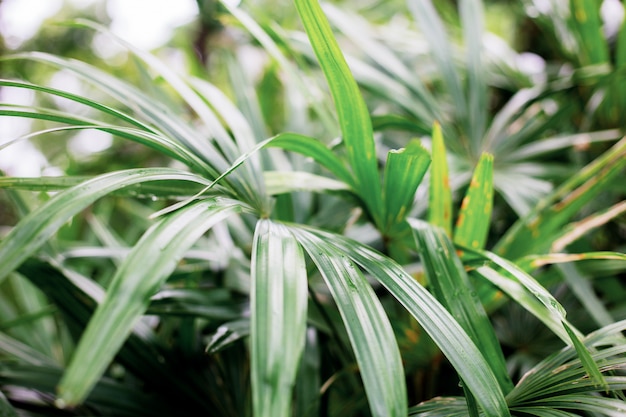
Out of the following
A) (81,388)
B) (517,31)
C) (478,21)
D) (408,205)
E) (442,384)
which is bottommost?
(81,388)

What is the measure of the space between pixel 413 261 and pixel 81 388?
641 mm

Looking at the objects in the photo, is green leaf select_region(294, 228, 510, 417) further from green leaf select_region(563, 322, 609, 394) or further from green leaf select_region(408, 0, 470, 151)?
green leaf select_region(408, 0, 470, 151)

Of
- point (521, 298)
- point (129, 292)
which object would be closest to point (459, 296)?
point (521, 298)

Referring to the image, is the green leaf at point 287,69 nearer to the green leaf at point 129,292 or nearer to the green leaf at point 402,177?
the green leaf at point 402,177

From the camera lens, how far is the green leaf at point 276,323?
29cm

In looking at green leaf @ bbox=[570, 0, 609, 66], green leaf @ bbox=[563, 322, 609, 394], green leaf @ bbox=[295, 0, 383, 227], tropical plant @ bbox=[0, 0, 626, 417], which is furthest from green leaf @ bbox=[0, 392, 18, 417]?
green leaf @ bbox=[570, 0, 609, 66]

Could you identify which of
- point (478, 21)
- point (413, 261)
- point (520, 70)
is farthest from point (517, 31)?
point (413, 261)

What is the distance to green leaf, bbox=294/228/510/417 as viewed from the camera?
37cm

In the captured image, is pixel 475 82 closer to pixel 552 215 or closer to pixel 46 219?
pixel 552 215

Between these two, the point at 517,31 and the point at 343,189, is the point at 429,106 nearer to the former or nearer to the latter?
the point at 343,189

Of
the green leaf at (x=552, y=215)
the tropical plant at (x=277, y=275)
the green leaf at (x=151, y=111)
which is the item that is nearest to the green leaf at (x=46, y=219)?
the tropical plant at (x=277, y=275)

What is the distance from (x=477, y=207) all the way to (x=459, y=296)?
14 centimetres

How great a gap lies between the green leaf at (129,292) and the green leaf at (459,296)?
237 mm

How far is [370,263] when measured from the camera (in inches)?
17.3
